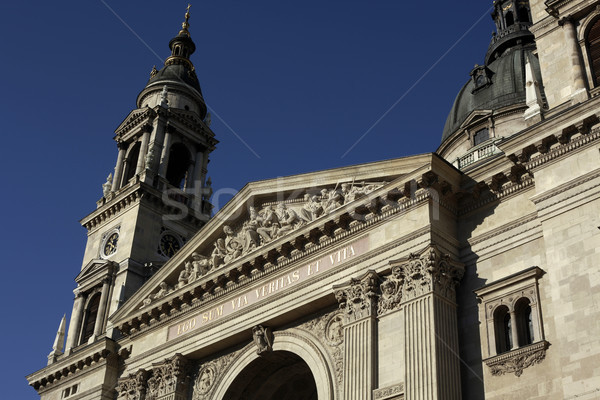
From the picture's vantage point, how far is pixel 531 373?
2008 centimetres

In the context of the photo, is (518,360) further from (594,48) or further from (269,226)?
(269,226)

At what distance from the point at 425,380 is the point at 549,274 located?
4.22m

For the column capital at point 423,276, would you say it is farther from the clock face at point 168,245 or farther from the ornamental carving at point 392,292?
the clock face at point 168,245

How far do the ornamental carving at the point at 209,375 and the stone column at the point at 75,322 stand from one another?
12009mm

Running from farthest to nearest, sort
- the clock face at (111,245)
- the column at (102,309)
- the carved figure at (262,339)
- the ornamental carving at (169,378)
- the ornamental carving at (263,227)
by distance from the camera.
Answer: the clock face at (111,245), the column at (102,309), the ornamental carving at (169,378), the carved figure at (262,339), the ornamental carving at (263,227)

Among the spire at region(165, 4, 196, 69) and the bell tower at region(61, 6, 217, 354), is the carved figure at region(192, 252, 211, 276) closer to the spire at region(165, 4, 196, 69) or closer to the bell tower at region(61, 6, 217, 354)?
the bell tower at region(61, 6, 217, 354)

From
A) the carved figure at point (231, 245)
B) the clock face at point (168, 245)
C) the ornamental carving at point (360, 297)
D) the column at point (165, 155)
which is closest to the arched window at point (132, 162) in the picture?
the column at point (165, 155)

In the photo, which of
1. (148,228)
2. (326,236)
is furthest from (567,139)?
(148,228)

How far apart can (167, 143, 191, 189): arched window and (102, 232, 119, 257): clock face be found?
6.05m

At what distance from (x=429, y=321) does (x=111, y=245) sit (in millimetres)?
23398

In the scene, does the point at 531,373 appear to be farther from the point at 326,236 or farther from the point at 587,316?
the point at 326,236

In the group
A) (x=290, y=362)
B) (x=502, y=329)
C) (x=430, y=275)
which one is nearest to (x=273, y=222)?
(x=290, y=362)

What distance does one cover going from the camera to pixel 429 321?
71.8ft

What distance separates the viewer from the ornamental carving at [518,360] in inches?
790
